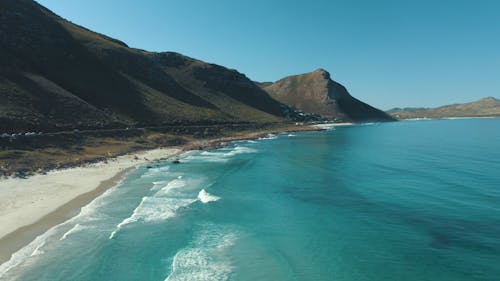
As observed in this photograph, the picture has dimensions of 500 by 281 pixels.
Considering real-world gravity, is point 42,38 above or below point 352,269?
above

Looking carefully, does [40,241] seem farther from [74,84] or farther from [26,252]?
[74,84]

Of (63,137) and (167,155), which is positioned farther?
(167,155)

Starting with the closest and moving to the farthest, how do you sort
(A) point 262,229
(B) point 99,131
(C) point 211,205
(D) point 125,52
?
(A) point 262,229 → (C) point 211,205 → (B) point 99,131 → (D) point 125,52

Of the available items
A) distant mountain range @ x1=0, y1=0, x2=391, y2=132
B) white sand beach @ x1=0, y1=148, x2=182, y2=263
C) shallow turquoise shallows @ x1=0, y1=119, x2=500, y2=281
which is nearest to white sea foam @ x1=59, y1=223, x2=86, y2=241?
shallow turquoise shallows @ x1=0, y1=119, x2=500, y2=281

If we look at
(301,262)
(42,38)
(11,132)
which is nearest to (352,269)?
(301,262)

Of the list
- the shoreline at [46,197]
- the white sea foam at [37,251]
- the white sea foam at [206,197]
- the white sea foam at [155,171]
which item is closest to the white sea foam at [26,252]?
the white sea foam at [37,251]

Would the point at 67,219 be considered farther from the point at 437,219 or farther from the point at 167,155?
the point at 167,155

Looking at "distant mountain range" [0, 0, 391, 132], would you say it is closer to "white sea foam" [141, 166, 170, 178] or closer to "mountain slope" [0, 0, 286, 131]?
"mountain slope" [0, 0, 286, 131]
